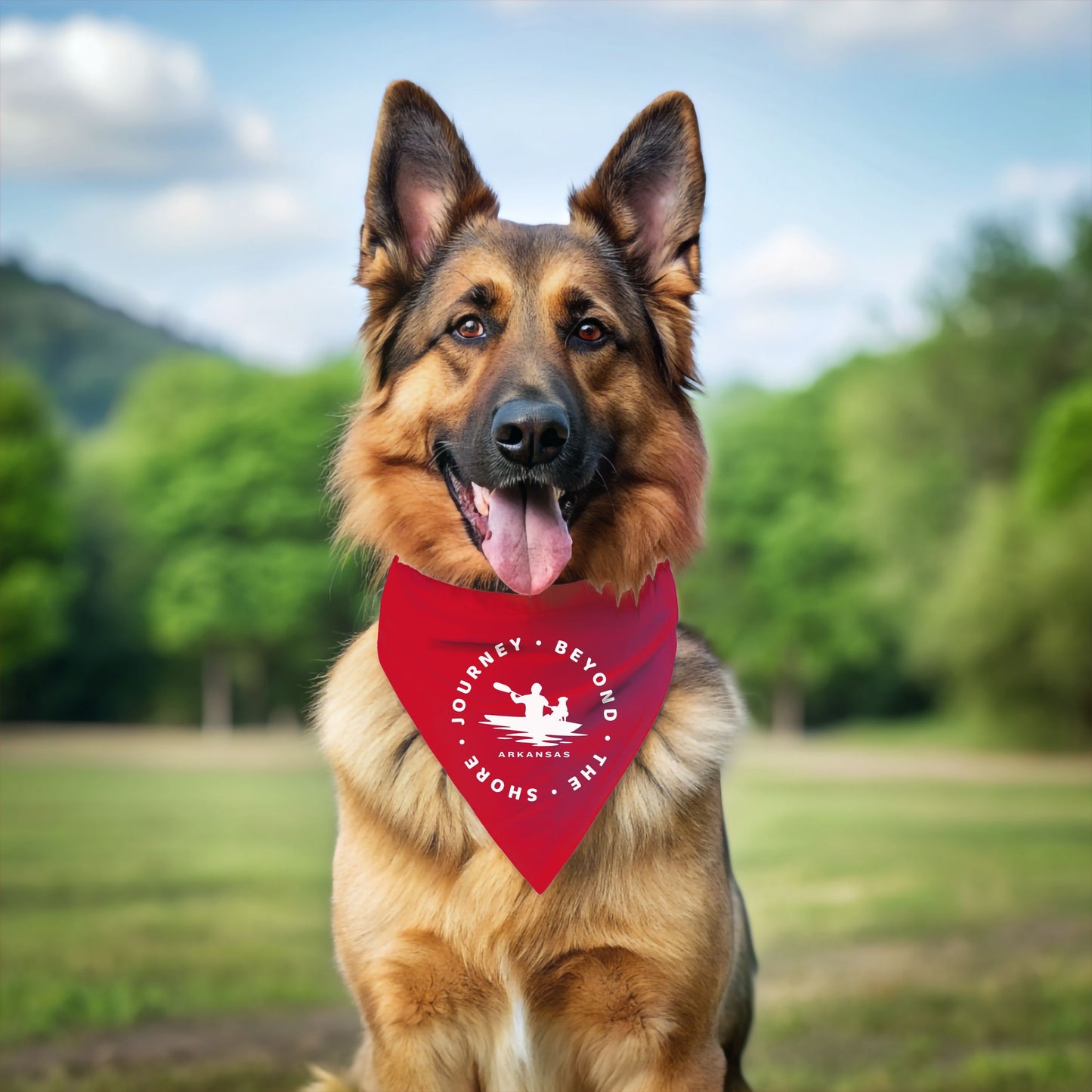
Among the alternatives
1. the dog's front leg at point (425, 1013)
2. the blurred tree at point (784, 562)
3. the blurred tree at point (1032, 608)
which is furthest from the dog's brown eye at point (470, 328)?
the blurred tree at point (784, 562)

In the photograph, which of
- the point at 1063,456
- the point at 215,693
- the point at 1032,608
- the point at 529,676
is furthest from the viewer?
the point at 215,693

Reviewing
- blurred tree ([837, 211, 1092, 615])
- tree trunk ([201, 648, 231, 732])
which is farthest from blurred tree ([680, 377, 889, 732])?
tree trunk ([201, 648, 231, 732])

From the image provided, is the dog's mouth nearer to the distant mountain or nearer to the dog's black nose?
the dog's black nose

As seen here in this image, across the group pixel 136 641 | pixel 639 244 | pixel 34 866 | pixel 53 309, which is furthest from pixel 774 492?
pixel 639 244

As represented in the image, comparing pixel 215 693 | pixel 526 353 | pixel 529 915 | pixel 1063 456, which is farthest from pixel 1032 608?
pixel 529 915

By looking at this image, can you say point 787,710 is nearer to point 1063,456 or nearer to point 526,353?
point 1063,456

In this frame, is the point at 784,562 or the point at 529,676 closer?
the point at 529,676

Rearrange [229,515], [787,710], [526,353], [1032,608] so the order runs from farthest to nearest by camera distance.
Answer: [229,515] < [787,710] < [1032,608] < [526,353]

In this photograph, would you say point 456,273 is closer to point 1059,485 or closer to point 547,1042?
point 547,1042
